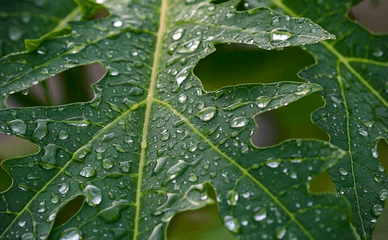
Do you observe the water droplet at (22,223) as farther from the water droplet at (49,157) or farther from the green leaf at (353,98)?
the green leaf at (353,98)

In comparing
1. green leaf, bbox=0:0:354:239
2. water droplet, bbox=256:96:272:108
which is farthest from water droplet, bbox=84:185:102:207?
water droplet, bbox=256:96:272:108

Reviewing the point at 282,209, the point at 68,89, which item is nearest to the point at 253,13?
the point at 282,209

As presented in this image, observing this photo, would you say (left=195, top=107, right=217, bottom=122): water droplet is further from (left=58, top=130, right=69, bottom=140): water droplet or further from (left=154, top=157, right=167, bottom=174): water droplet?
(left=58, top=130, right=69, bottom=140): water droplet

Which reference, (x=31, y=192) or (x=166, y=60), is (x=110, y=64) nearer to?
(x=166, y=60)

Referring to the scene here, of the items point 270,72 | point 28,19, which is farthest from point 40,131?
point 270,72

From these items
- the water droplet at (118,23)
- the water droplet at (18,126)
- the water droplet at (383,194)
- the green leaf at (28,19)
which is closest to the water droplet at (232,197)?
the water droplet at (383,194)

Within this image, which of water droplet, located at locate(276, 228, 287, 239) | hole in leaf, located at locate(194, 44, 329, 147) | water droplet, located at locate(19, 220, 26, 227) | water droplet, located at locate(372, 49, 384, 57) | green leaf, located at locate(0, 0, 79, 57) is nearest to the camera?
water droplet, located at locate(276, 228, 287, 239)

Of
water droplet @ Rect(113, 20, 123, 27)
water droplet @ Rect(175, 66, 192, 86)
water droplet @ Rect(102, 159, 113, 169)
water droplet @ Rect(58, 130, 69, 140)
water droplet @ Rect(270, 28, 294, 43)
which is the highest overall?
water droplet @ Rect(270, 28, 294, 43)

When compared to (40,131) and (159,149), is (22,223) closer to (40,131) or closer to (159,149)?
(40,131)

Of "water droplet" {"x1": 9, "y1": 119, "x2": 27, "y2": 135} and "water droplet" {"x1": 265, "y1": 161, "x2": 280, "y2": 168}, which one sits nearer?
"water droplet" {"x1": 265, "y1": 161, "x2": 280, "y2": 168}
